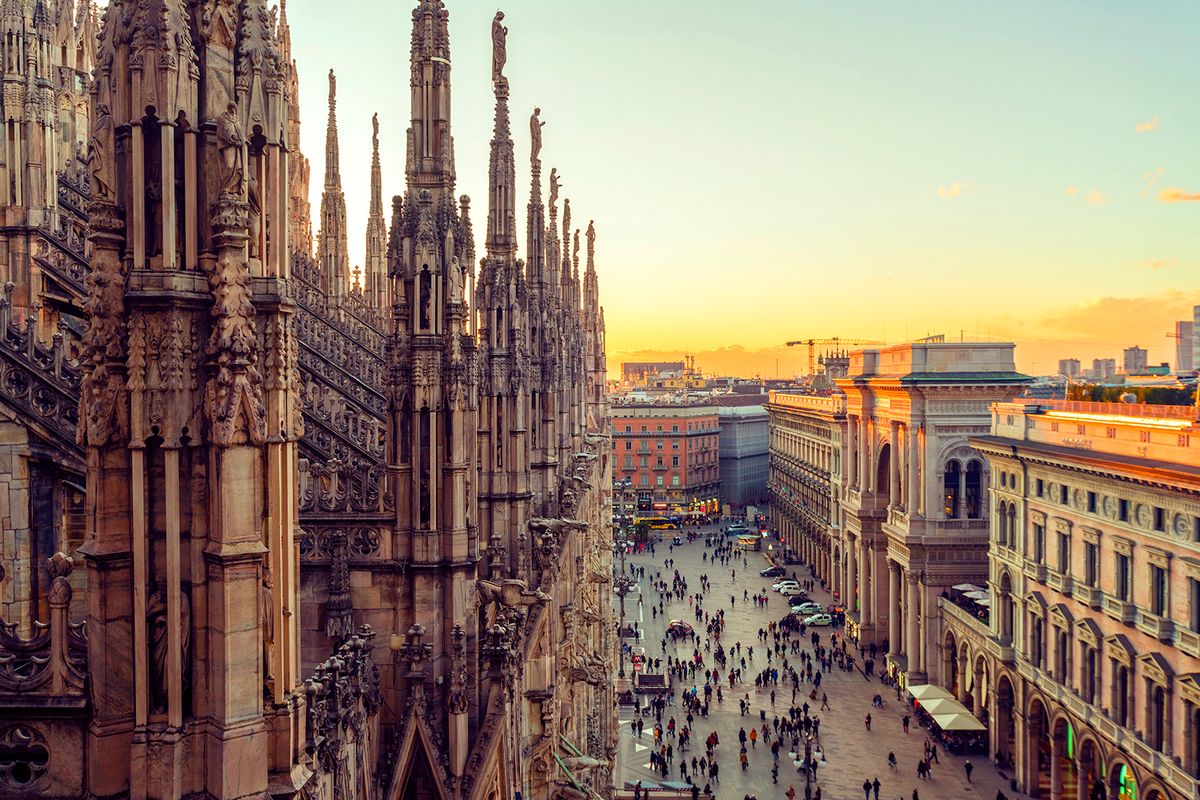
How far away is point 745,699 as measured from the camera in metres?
42.5

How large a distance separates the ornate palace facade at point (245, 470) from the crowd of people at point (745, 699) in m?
12.0

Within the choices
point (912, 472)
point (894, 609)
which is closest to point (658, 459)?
point (894, 609)

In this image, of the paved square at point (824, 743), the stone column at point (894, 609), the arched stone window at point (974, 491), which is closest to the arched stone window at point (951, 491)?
the arched stone window at point (974, 491)

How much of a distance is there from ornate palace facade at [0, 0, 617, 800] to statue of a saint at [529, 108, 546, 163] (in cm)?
790

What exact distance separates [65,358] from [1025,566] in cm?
3371

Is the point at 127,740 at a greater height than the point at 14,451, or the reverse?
the point at 14,451

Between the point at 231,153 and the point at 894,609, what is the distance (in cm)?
4909

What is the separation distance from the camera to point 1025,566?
35.8 meters

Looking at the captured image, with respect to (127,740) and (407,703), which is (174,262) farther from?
(407,703)

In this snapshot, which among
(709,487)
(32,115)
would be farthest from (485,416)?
(709,487)

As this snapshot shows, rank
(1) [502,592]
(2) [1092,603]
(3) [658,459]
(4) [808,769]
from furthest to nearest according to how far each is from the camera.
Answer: (3) [658,459] → (4) [808,769] → (2) [1092,603] → (1) [502,592]

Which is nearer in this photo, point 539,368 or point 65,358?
point 65,358

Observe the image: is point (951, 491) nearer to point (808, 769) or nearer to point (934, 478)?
point (934, 478)

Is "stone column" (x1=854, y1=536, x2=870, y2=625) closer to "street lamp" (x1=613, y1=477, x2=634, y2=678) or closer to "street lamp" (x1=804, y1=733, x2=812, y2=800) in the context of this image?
"street lamp" (x1=613, y1=477, x2=634, y2=678)
